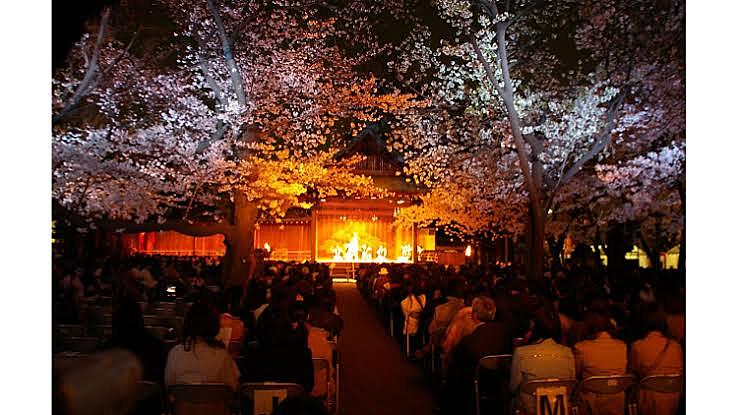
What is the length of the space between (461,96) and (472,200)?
505 centimetres

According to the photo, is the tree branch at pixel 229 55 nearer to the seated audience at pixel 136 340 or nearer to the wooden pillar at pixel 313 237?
the seated audience at pixel 136 340

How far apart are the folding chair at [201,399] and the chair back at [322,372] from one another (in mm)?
1165

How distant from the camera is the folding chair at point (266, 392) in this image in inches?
152

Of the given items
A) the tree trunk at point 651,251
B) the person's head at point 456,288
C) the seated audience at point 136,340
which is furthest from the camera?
the tree trunk at point 651,251

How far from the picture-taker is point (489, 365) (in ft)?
16.6

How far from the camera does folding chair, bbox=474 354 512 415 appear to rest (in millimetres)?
4996

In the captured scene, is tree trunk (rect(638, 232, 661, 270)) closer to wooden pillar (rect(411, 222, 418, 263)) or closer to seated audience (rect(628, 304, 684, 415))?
wooden pillar (rect(411, 222, 418, 263))

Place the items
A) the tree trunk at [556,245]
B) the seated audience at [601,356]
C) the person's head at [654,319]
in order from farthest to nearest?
1. the tree trunk at [556,245]
2. the person's head at [654,319]
3. the seated audience at [601,356]

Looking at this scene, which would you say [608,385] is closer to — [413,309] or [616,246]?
[413,309]

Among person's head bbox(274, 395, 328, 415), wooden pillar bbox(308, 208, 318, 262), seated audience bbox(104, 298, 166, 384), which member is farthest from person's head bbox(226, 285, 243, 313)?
wooden pillar bbox(308, 208, 318, 262)

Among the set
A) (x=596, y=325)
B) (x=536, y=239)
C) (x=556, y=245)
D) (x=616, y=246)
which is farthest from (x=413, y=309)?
(x=556, y=245)

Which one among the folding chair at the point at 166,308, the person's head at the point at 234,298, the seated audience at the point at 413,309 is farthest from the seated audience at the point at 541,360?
the folding chair at the point at 166,308

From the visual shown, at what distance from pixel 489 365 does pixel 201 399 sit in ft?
7.66

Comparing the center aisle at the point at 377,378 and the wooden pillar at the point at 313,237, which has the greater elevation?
the wooden pillar at the point at 313,237
